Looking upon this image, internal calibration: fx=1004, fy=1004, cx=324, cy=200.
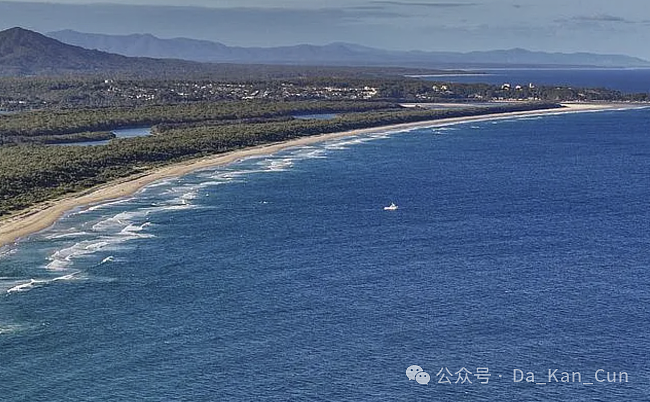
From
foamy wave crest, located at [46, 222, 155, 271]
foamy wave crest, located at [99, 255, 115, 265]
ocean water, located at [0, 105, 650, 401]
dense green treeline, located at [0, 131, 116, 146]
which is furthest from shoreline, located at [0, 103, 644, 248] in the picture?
dense green treeline, located at [0, 131, 116, 146]

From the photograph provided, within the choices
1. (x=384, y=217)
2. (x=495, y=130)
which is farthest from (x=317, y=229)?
(x=495, y=130)

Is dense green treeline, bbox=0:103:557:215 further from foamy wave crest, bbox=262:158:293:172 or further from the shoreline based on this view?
foamy wave crest, bbox=262:158:293:172

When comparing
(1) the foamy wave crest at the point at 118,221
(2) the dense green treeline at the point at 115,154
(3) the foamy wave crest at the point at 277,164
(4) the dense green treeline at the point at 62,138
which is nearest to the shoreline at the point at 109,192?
(2) the dense green treeline at the point at 115,154

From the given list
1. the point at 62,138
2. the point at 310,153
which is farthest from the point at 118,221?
the point at 62,138

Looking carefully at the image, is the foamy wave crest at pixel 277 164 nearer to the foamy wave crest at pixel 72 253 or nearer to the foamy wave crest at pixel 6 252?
the foamy wave crest at pixel 72 253

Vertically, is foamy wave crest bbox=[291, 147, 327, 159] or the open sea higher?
foamy wave crest bbox=[291, 147, 327, 159]

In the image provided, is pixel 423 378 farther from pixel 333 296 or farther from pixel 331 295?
pixel 331 295
